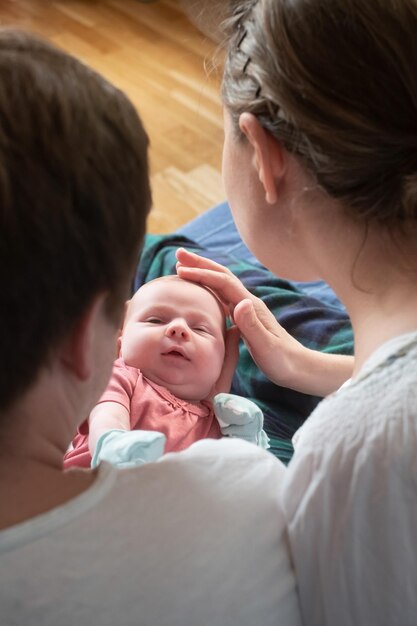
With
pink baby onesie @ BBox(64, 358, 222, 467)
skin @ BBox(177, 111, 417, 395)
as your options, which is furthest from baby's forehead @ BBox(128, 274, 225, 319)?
skin @ BBox(177, 111, 417, 395)

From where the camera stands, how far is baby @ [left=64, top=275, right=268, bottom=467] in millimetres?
1231

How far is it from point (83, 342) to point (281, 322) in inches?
36.8

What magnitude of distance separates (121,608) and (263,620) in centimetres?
16

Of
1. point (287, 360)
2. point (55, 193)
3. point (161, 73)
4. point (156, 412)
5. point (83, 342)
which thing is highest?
point (55, 193)

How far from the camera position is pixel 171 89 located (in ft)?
10.1

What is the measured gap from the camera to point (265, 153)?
885mm

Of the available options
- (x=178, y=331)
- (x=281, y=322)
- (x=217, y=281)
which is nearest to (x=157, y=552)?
(x=178, y=331)

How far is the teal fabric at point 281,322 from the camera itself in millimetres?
1395

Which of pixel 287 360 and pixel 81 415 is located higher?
pixel 81 415

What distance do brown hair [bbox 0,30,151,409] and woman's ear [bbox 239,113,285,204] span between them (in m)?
0.25

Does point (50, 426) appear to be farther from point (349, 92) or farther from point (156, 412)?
point (156, 412)

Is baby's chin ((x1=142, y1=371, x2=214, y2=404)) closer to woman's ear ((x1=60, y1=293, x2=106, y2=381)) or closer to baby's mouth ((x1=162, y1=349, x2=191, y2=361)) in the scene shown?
baby's mouth ((x1=162, y1=349, x2=191, y2=361))

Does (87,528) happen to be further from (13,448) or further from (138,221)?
(138,221)

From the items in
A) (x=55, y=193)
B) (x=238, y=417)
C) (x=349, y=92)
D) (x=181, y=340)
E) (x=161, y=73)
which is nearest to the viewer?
(x=55, y=193)
